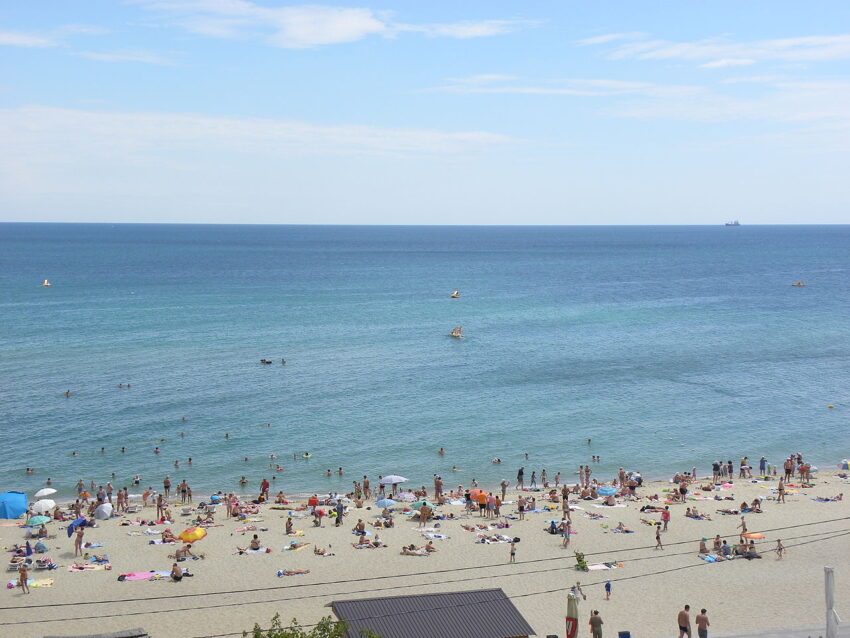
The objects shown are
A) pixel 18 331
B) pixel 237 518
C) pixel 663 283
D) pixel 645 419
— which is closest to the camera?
pixel 237 518

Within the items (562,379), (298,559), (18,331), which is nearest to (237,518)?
(298,559)

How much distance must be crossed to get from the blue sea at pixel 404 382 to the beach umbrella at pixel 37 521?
20.8 ft

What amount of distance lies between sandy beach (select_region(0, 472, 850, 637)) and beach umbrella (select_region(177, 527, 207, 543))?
43 cm

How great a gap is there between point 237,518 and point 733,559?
18.7 m

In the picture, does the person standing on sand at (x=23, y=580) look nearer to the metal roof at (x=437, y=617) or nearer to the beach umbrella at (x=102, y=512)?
the beach umbrella at (x=102, y=512)

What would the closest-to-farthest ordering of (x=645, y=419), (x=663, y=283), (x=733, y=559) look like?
(x=733, y=559)
(x=645, y=419)
(x=663, y=283)

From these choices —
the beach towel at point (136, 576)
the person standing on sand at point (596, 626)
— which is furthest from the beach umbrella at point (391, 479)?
the person standing on sand at point (596, 626)

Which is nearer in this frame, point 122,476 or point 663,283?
point 122,476

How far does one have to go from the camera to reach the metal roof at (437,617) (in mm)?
17922

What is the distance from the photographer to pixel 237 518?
32.5 m

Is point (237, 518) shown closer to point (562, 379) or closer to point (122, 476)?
point (122, 476)

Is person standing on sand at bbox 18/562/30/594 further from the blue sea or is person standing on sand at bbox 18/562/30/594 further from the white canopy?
the blue sea

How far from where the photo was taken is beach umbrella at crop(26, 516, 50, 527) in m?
30.4

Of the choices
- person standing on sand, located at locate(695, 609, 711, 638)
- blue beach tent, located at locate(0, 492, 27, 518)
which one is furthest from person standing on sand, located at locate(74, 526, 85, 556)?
person standing on sand, located at locate(695, 609, 711, 638)
